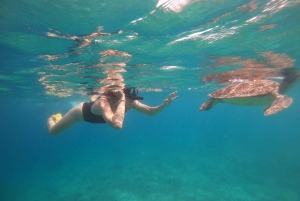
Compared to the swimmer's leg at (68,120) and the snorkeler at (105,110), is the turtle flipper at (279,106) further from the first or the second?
the swimmer's leg at (68,120)

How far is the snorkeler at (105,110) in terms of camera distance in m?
5.29

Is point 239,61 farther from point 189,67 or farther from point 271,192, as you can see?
point 271,192

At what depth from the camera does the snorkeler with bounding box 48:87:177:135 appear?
Result: 5.29 meters

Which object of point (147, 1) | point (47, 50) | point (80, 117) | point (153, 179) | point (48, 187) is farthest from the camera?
point (48, 187)

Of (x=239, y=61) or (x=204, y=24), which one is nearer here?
(x=204, y=24)

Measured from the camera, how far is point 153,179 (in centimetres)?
1825

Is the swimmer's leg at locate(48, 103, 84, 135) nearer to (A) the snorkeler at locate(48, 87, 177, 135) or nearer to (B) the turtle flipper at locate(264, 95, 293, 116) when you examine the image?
(A) the snorkeler at locate(48, 87, 177, 135)

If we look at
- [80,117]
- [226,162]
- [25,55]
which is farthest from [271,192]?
[25,55]

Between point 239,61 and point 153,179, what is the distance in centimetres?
1358

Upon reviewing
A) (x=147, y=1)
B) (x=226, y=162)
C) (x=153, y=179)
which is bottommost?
(x=226, y=162)

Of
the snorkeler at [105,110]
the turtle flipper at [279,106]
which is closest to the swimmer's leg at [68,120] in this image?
the snorkeler at [105,110]

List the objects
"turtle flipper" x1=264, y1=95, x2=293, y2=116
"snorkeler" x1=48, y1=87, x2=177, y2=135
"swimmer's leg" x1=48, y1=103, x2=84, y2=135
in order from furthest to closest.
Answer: "swimmer's leg" x1=48, y1=103, x2=84, y2=135 → "turtle flipper" x1=264, y1=95, x2=293, y2=116 → "snorkeler" x1=48, y1=87, x2=177, y2=135

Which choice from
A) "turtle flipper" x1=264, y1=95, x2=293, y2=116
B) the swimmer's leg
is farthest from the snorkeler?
"turtle flipper" x1=264, y1=95, x2=293, y2=116

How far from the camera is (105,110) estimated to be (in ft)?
18.4
